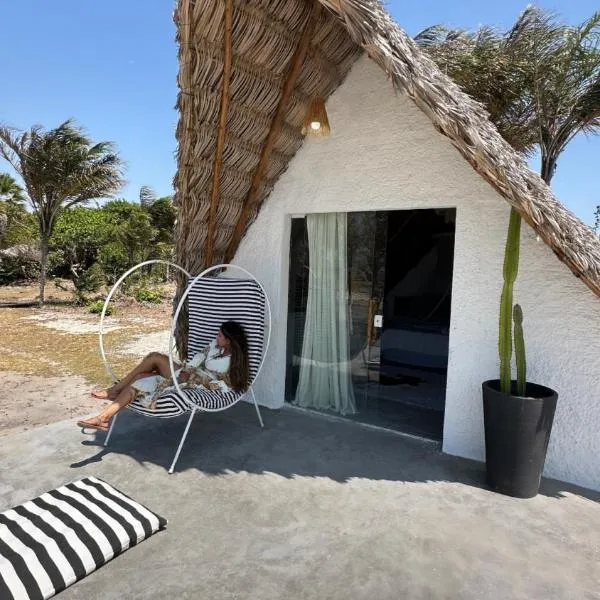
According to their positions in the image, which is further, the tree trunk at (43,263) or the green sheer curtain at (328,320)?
the tree trunk at (43,263)

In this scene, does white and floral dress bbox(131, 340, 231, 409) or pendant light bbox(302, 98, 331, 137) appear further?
pendant light bbox(302, 98, 331, 137)

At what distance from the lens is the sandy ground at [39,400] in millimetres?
4953

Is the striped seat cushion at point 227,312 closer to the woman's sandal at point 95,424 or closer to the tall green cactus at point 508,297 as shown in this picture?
the woman's sandal at point 95,424

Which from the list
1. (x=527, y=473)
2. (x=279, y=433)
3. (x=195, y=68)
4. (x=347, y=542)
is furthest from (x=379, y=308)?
(x=195, y=68)

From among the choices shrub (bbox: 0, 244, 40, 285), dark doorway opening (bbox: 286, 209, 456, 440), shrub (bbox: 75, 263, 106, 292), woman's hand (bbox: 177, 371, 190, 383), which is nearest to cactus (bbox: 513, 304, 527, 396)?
dark doorway opening (bbox: 286, 209, 456, 440)

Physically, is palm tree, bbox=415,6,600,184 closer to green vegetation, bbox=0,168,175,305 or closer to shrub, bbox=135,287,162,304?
shrub, bbox=135,287,162,304

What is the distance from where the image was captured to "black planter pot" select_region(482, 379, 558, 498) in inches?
135

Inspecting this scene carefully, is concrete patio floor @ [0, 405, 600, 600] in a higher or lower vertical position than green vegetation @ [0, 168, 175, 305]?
lower

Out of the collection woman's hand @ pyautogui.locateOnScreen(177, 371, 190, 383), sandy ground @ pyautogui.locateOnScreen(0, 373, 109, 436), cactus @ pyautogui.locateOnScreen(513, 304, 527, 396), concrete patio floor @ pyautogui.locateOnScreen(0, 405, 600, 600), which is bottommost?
concrete patio floor @ pyautogui.locateOnScreen(0, 405, 600, 600)

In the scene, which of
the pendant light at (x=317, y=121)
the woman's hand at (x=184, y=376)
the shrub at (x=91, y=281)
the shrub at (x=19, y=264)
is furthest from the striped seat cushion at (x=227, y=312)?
the shrub at (x=19, y=264)

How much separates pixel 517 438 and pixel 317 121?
3442 millimetres

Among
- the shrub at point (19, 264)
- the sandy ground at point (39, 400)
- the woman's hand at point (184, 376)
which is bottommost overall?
the sandy ground at point (39, 400)

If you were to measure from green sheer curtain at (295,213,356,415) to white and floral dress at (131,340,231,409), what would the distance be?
4.31ft

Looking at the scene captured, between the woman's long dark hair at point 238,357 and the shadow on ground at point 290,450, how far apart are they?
1.86ft
